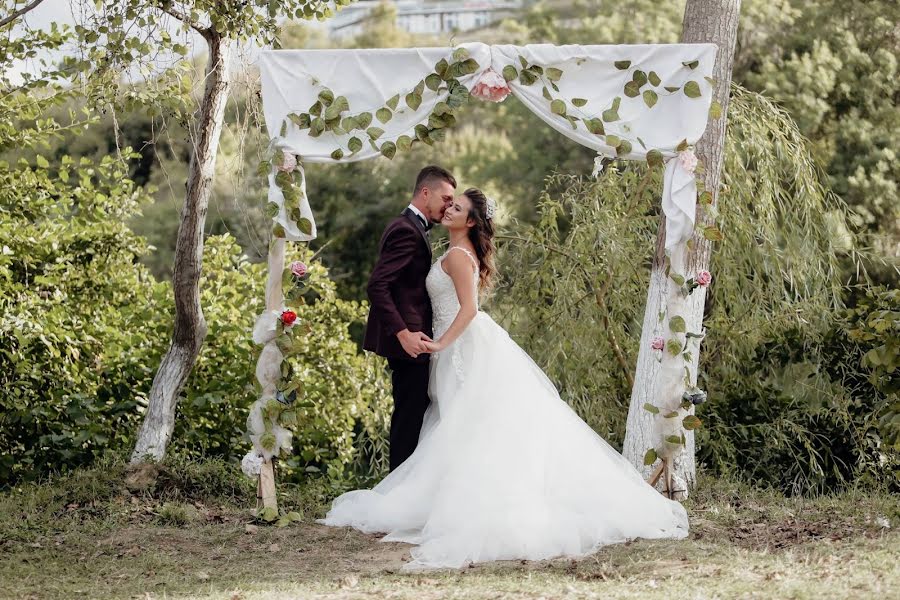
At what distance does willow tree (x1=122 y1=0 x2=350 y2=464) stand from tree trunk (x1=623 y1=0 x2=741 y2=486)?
6.66 feet

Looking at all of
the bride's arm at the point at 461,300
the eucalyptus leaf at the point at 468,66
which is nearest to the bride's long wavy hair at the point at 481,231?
the bride's arm at the point at 461,300

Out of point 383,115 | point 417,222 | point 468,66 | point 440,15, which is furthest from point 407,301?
point 440,15

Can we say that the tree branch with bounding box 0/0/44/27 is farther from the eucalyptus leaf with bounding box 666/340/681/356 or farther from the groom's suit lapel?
the eucalyptus leaf with bounding box 666/340/681/356

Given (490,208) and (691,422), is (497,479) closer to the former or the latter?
(691,422)

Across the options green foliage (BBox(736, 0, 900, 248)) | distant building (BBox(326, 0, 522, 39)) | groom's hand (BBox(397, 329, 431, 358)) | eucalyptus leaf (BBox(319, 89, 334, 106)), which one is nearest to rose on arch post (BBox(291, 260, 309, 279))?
groom's hand (BBox(397, 329, 431, 358))

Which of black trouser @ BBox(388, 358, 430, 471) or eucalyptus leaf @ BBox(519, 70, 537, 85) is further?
black trouser @ BBox(388, 358, 430, 471)

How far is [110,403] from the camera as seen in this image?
667 cm

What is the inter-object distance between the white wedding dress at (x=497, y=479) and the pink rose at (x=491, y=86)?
91cm

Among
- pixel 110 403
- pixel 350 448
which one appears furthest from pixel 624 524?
pixel 110 403

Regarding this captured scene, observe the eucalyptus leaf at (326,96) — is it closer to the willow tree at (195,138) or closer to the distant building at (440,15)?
the willow tree at (195,138)

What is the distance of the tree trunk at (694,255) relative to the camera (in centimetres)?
575

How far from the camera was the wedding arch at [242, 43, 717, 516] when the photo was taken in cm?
489

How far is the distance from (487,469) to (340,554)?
76 centimetres

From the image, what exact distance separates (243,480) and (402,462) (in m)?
1.28
